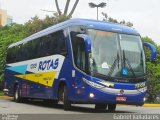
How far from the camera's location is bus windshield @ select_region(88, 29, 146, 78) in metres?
17.4

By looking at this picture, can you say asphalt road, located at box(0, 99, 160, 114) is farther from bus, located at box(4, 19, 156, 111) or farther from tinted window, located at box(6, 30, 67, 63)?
tinted window, located at box(6, 30, 67, 63)

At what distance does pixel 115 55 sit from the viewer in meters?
17.7

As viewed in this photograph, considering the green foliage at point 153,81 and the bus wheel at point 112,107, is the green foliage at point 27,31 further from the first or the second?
the bus wheel at point 112,107

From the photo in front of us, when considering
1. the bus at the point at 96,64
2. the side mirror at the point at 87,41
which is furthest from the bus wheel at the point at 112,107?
the side mirror at the point at 87,41

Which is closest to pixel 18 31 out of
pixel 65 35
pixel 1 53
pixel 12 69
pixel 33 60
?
pixel 1 53

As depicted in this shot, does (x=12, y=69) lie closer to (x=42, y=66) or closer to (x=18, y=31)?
(x=42, y=66)

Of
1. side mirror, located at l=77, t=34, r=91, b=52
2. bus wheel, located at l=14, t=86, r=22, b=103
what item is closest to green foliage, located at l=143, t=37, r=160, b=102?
bus wheel, located at l=14, t=86, r=22, b=103

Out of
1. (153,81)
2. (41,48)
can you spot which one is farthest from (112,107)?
(153,81)

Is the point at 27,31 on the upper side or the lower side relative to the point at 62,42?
upper

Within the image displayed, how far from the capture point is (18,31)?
49188mm

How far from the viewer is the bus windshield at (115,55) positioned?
57.0ft

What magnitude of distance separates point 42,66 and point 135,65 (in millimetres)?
5639

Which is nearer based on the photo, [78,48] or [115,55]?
[115,55]

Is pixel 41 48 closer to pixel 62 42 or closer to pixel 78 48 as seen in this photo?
pixel 62 42
